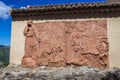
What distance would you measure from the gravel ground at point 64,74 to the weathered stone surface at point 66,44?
2.16 feet

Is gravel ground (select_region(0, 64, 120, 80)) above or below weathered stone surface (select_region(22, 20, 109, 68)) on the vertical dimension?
below

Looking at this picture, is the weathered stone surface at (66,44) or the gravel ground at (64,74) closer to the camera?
the gravel ground at (64,74)

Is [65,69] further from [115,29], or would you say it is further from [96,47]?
[115,29]

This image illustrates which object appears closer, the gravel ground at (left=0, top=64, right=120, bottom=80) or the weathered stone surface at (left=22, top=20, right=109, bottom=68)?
the gravel ground at (left=0, top=64, right=120, bottom=80)

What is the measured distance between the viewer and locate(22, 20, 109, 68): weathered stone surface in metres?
17.6

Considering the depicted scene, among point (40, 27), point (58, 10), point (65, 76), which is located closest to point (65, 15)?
point (58, 10)

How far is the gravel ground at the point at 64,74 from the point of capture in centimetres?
1509

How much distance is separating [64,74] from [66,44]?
284cm

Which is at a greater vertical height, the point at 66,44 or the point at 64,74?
the point at 66,44

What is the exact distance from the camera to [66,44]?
18.1m

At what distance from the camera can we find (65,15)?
1848cm

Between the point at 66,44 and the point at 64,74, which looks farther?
the point at 66,44

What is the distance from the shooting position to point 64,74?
15711 millimetres

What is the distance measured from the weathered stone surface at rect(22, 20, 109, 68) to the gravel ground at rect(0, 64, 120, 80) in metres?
0.66
